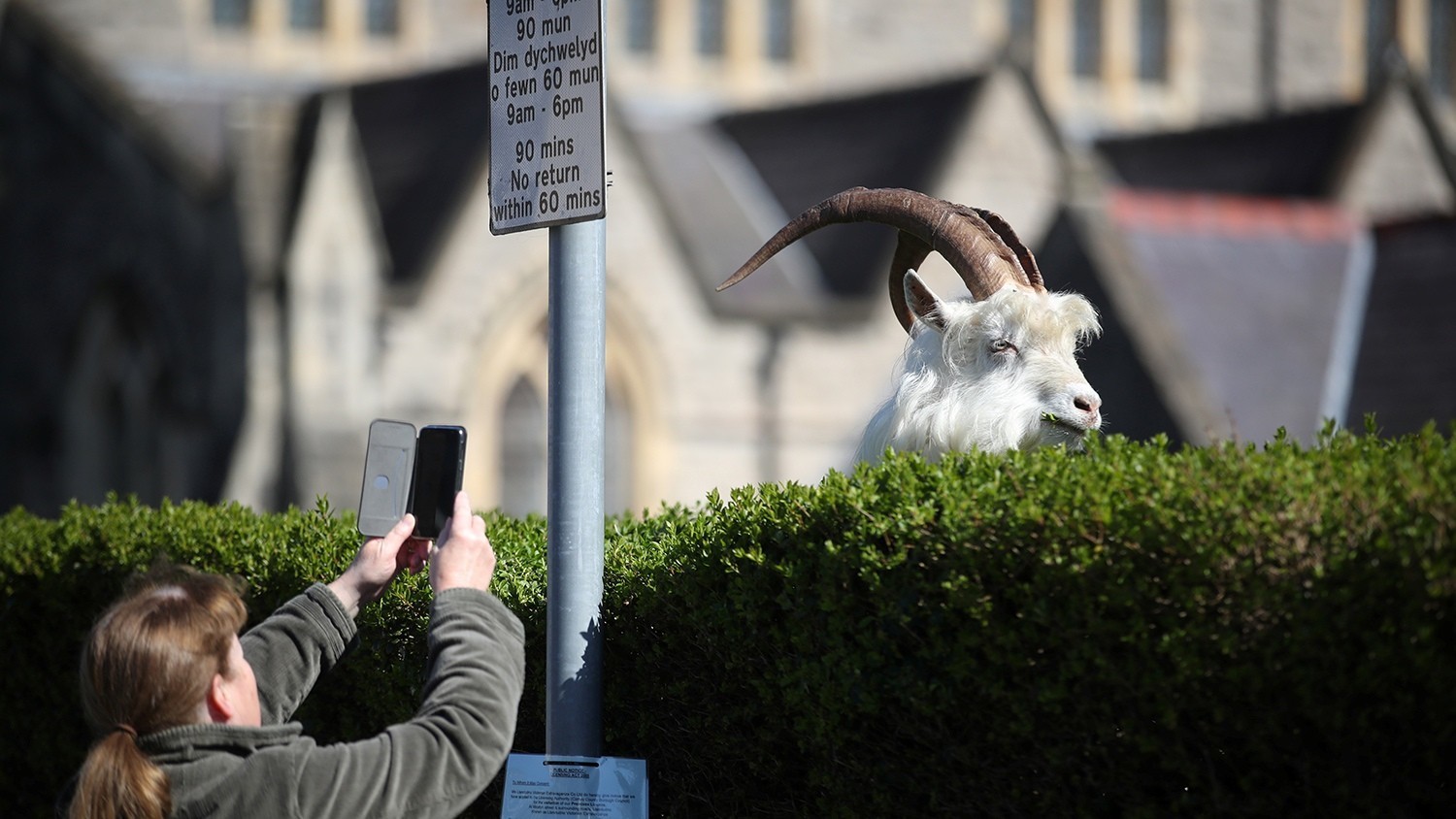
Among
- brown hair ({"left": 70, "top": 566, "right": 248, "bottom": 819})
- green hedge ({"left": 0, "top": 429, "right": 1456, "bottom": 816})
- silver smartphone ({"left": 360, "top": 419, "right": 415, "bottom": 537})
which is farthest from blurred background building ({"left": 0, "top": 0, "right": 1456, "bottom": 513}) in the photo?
brown hair ({"left": 70, "top": 566, "right": 248, "bottom": 819})

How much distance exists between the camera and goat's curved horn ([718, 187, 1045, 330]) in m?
5.37

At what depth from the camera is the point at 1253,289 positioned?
805 inches

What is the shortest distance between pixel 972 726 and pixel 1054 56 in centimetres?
2867

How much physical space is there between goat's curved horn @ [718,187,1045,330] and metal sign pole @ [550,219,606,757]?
111 cm

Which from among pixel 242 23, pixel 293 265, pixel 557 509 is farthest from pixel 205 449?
pixel 557 509

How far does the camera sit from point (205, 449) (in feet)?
71.6

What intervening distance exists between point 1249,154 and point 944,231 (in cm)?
2366

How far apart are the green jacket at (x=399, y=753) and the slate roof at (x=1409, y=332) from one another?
600 inches

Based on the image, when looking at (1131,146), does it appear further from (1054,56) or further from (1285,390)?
(1285,390)

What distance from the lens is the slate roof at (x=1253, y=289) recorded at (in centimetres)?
1925

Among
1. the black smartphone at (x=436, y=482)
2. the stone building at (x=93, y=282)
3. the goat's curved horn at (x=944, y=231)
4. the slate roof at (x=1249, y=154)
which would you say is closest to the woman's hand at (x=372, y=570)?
the black smartphone at (x=436, y=482)

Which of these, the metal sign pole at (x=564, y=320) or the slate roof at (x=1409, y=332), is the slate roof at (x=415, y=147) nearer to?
the slate roof at (x=1409, y=332)

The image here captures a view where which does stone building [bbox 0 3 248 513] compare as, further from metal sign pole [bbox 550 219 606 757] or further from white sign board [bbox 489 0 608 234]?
metal sign pole [bbox 550 219 606 757]

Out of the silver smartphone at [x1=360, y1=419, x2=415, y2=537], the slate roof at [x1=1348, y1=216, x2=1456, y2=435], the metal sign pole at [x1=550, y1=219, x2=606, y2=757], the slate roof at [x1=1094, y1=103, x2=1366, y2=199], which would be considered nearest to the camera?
the silver smartphone at [x1=360, y1=419, x2=415, y2=537]
